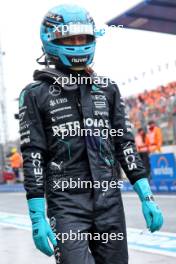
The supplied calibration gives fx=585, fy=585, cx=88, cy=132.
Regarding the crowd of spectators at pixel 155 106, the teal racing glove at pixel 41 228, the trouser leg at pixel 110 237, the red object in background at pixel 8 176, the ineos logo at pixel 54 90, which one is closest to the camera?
the teal racing glove at pixel 41 228

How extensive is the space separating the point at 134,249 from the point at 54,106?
11.9 ft

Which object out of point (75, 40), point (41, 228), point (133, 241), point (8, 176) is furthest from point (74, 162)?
point (8, 176)

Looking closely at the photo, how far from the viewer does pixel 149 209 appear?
3047 mm

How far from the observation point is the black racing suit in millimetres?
2922

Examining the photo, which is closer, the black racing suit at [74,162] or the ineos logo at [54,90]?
the black racing suit at [74,162]

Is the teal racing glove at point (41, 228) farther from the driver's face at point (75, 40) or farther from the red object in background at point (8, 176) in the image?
the red object in background at point (8, 176)

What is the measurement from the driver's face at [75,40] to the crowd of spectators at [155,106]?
12.4 metres

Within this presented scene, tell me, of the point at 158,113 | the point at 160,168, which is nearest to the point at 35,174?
the point at 160,168

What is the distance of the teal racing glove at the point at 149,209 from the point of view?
9.91 feet

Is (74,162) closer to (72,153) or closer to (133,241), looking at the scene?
(72,153)

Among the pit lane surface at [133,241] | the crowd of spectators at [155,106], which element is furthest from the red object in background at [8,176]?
the pit lane surface at [133,241]

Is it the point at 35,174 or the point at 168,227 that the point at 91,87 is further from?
the point at 168,227

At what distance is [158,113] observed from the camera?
1775 cm

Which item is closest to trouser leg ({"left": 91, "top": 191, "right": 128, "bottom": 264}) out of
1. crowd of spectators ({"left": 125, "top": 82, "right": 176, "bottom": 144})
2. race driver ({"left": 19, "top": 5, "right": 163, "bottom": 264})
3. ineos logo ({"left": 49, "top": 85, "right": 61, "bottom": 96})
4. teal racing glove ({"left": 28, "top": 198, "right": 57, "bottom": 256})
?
race driver ({"left": 19, "top": 5, "right": 163, "bottom": 264})
